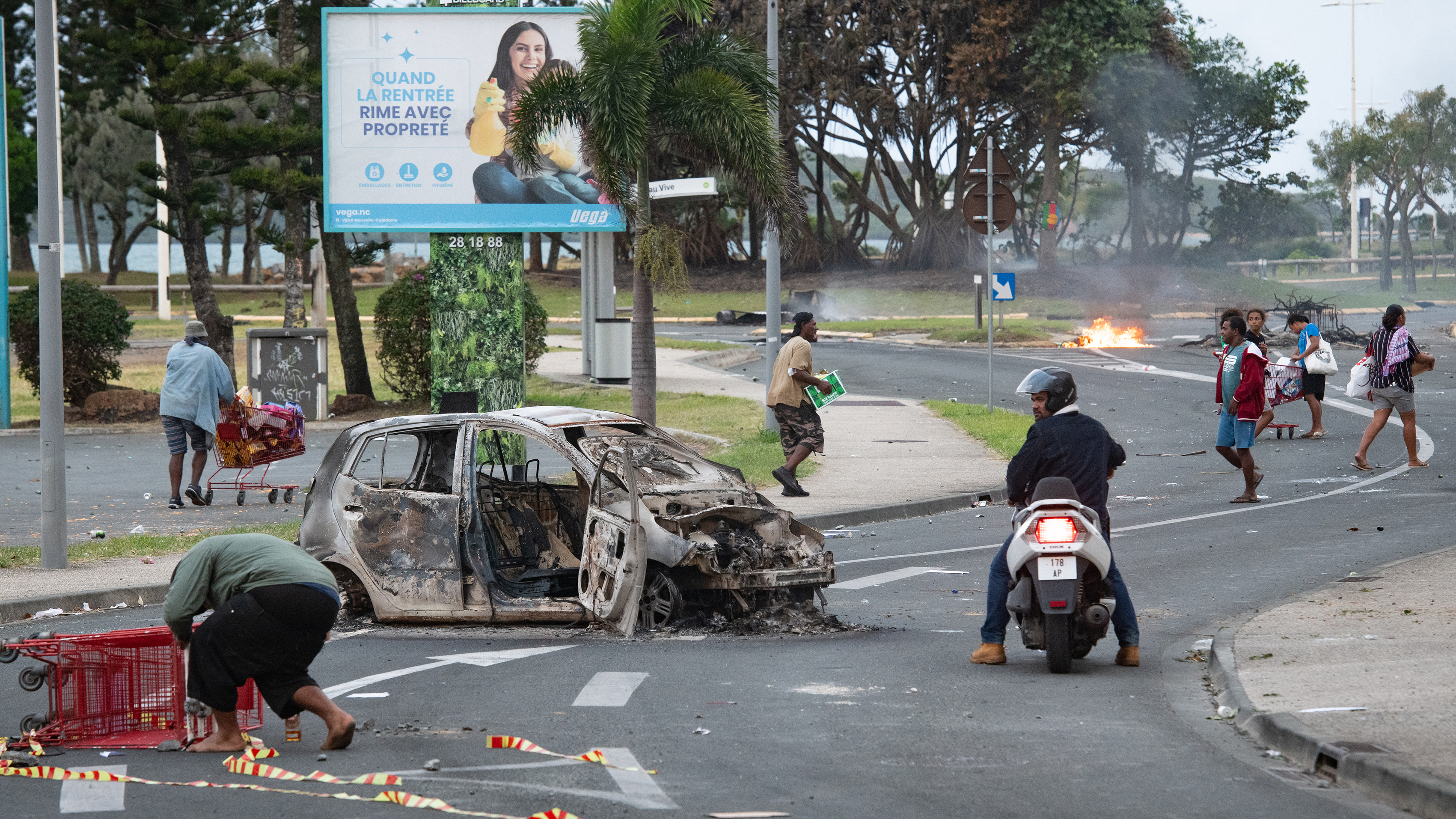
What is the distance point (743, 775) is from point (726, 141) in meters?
12.6

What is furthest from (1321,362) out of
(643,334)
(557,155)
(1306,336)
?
(557,155)

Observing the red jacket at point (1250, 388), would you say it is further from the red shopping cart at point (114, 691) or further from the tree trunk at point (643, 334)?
the red shopping cart at point (114, 691)

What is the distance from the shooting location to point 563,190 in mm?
20766

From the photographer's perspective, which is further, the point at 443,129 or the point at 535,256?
the point at 535,256

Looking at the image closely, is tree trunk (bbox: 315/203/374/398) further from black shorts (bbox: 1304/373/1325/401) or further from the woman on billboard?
black shorts (bbox: 1304/373/1325/401)

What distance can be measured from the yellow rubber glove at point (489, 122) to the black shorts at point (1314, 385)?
11348 mm

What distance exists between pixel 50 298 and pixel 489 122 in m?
9.37

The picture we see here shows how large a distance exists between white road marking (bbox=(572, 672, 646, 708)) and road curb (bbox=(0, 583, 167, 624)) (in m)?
4.44

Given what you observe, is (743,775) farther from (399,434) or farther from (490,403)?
(490,403)

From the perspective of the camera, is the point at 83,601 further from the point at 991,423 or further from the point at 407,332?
the point at 407,332

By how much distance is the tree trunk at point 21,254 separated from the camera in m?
78.0

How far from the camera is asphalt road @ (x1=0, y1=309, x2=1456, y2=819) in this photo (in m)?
5.72

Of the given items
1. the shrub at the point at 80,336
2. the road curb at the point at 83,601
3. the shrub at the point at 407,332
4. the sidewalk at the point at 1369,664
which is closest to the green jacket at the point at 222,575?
the road curb at the point at 83,601

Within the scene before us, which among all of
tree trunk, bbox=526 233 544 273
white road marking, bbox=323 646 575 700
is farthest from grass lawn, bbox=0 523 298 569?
tree trunk, bbox=526 233 544 273
